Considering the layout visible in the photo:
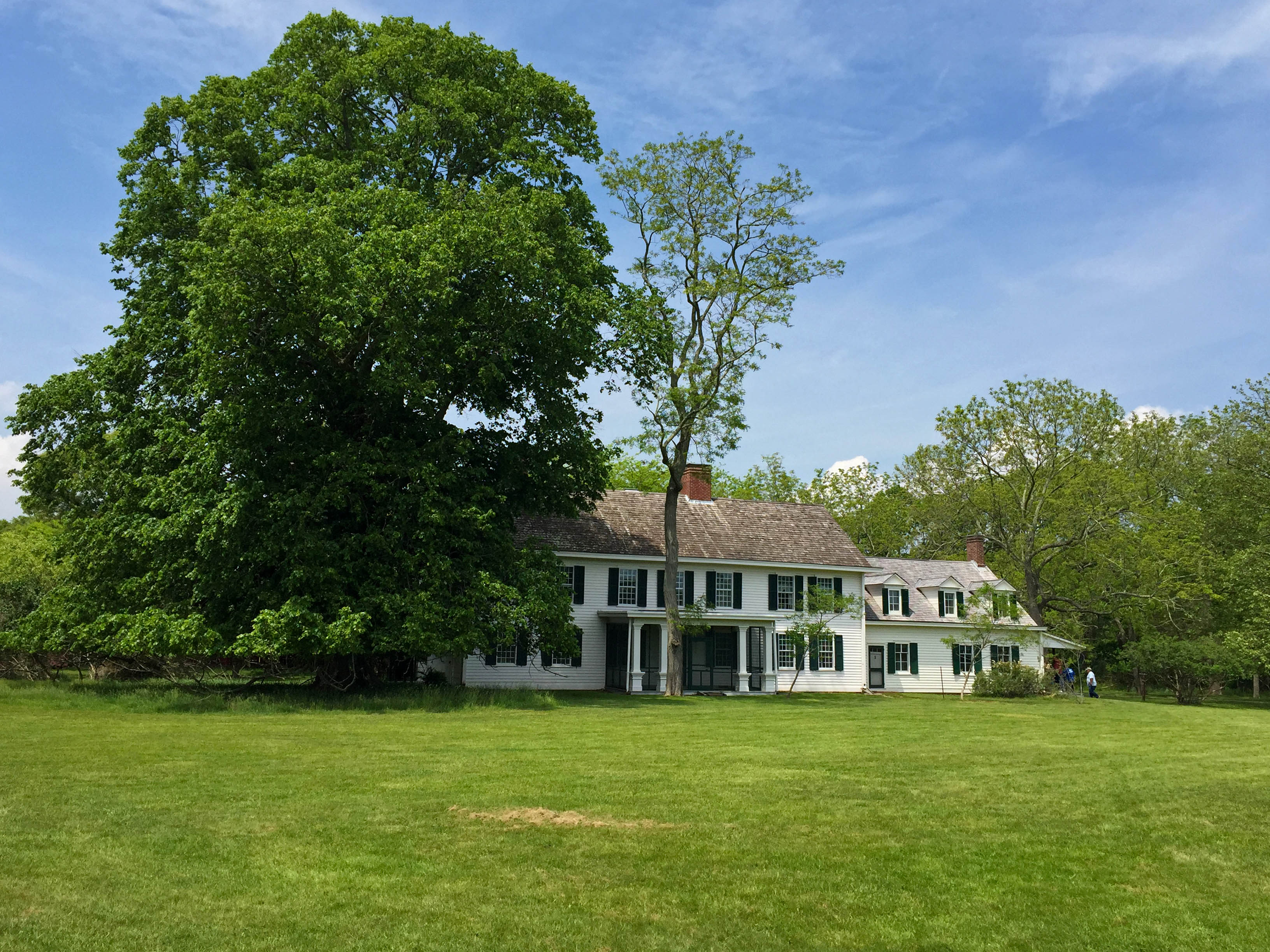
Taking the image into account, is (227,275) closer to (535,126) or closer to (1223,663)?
(535,126)

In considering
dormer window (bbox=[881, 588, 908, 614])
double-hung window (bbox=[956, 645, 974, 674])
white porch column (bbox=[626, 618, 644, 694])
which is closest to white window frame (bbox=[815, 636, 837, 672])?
dormer window (bbox=[881, 588, 908, 614])

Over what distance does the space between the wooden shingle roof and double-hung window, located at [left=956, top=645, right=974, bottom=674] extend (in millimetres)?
5331

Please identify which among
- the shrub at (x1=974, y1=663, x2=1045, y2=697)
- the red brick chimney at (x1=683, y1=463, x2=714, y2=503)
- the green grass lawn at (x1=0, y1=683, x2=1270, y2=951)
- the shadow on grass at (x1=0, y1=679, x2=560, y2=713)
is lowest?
the green grass lawn at (x1=0, y1=683, x2=1270, y2=951)

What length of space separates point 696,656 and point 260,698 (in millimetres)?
16723

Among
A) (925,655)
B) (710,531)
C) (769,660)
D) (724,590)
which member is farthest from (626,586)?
(925,655)

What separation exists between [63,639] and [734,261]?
22.0 metres

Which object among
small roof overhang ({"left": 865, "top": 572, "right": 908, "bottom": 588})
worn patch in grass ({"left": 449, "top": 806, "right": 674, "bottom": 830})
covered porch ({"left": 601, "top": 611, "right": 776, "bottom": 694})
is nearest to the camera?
worn patch in grass ({"left": 449, "top": 806, "right": 674, "bottom": 830})

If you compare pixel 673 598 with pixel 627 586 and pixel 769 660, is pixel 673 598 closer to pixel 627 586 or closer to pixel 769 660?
pixel 627 586

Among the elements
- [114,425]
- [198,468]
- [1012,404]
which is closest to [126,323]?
[114,425]

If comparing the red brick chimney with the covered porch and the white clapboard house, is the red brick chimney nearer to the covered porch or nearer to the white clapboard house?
the white clapboard house

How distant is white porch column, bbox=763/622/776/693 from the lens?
35.7 meters

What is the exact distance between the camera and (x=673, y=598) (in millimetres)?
31484

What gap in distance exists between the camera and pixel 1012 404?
46281 millimetres

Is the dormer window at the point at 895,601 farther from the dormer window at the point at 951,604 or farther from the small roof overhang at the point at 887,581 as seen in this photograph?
the dormer window at the point at 951,604
